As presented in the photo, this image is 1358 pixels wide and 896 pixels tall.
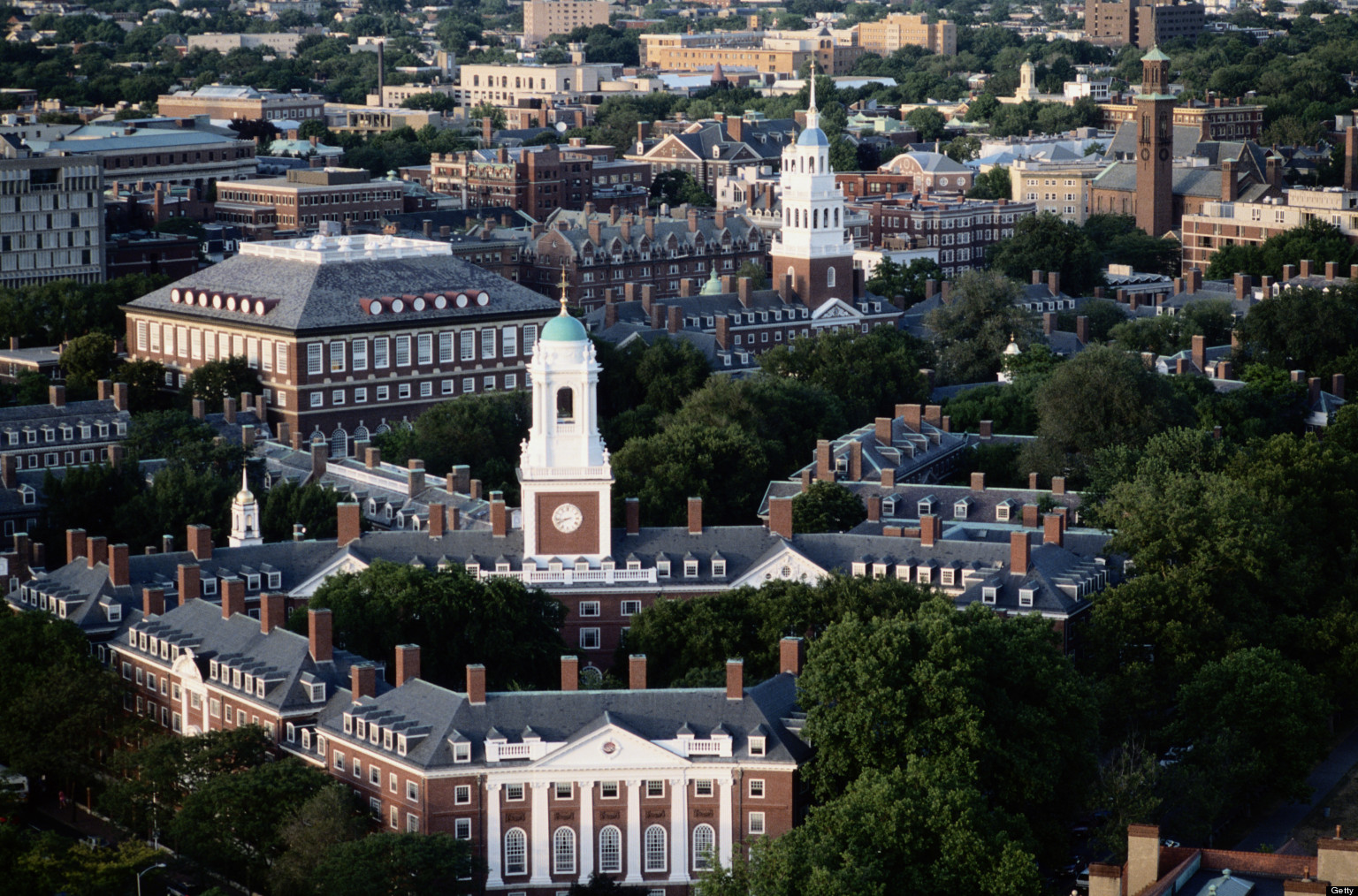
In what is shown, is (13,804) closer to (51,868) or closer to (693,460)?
(51,868)

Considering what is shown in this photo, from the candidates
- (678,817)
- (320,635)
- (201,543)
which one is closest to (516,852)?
(678,817)

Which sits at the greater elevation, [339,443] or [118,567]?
[118,567]

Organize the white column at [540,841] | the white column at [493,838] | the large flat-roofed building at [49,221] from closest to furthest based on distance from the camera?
the white column at [493,838] < the white column at [540,841] < the large flat-roofed building at [49,221]

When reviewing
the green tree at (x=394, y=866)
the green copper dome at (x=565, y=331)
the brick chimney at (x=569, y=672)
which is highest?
the green copper dome at (x=565, y=331)

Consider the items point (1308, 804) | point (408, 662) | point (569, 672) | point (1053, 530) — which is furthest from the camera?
point (1053, 530)

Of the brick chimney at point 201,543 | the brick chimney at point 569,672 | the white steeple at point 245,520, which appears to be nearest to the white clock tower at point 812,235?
the white steeple at point 245,520

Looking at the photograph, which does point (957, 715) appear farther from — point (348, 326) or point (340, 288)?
point (340, 288)

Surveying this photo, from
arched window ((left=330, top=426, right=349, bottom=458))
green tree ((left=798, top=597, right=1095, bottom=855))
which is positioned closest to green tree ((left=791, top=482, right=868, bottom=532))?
green tree ((left=798, top=597, right=1095, bottom=855))

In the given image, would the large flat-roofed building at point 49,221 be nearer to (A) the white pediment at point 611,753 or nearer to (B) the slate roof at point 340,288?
(B) the slate roof at point 340,288
